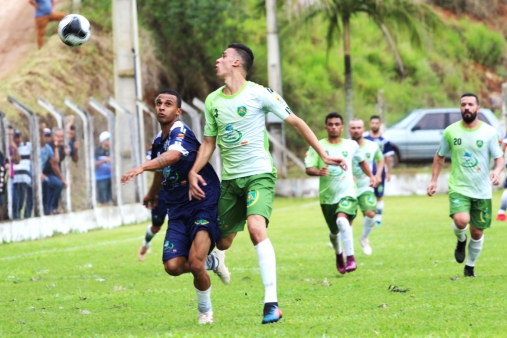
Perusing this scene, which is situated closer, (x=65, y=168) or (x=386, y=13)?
(x=65, y=168)

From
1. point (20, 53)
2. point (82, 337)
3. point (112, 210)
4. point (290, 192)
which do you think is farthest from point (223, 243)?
point (20, 53)

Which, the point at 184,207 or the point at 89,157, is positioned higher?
the point at 89,157

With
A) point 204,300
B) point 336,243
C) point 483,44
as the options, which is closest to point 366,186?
point 336,243

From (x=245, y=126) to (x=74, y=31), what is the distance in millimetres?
4038

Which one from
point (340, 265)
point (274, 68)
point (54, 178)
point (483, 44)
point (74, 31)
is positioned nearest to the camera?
point (74, 31)

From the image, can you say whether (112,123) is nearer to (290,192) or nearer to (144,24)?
(290,192)

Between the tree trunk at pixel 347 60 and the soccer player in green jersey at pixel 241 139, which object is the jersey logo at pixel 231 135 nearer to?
the soccer player in green jersey at pixel 241 139

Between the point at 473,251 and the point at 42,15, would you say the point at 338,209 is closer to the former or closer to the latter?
the point at 473,251

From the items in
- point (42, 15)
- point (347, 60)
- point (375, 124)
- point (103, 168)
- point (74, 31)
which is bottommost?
point (103, 168)

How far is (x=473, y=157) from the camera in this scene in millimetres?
11234

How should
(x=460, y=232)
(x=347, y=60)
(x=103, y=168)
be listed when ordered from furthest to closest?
(x=347, y=60) → (x=103, y=168) → (x=460, y=232)

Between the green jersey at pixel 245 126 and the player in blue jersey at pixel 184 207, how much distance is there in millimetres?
242

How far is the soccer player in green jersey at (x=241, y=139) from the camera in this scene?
830 centimetres

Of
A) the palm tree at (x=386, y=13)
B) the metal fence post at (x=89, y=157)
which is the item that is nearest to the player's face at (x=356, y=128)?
the metal fence post at (x=89, y=157)
